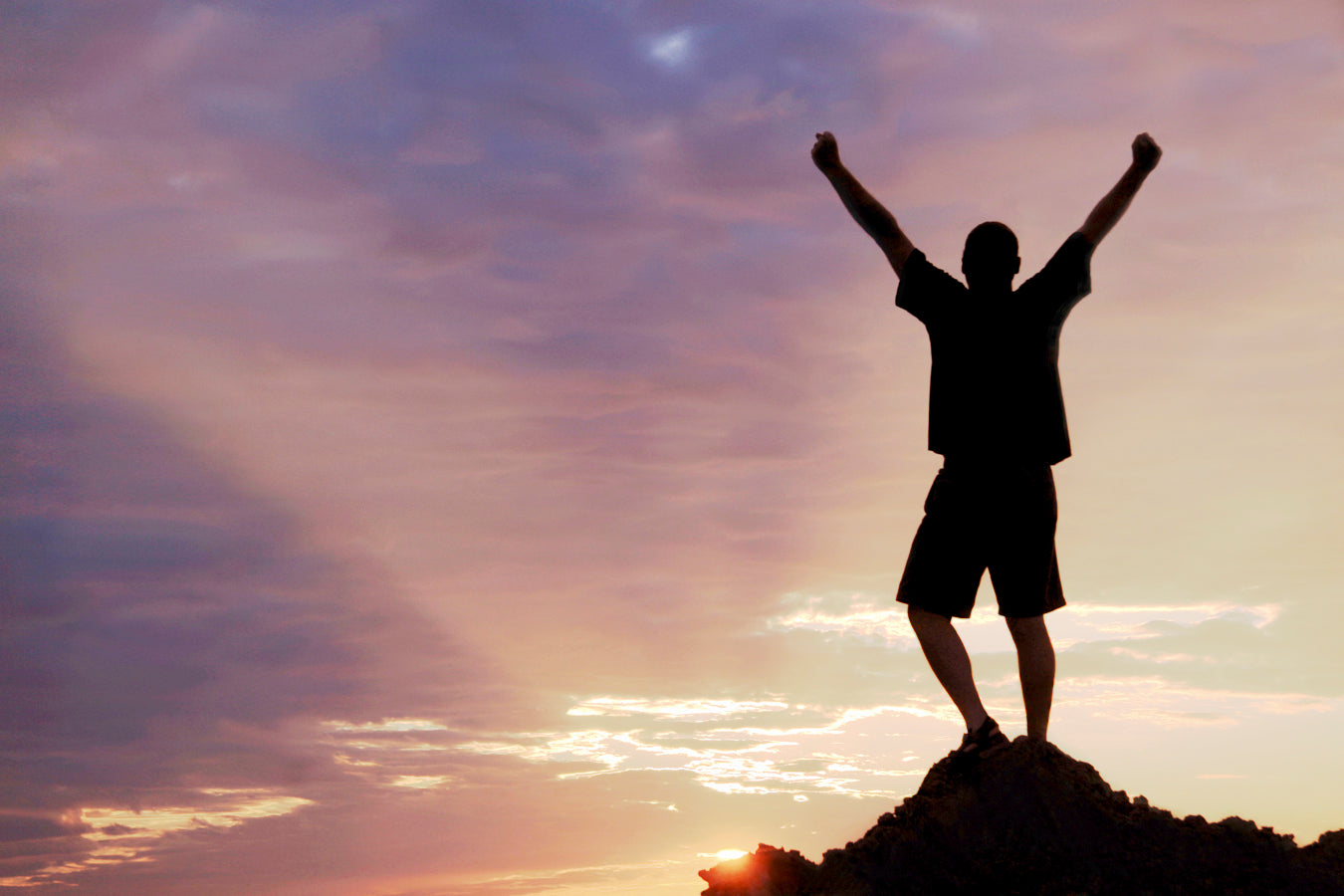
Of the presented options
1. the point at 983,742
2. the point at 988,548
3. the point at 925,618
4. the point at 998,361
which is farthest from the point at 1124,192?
the point at 983,742

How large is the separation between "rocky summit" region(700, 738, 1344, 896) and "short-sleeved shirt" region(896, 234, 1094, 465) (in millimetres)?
1988

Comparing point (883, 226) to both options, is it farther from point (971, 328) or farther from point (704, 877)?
point (704, 877)

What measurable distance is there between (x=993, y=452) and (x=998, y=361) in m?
0.62

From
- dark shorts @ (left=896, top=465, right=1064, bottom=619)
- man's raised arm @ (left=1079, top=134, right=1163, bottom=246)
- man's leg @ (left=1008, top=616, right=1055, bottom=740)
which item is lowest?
man's leg @ (left=1008, top=616, right=1055, bottom=740)

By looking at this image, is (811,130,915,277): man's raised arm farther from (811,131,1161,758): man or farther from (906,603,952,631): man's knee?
(906,603,952,631): man's knee

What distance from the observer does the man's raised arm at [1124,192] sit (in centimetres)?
839

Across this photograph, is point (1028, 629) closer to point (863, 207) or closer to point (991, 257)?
point (991, 257)

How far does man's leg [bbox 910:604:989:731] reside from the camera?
25.4ft

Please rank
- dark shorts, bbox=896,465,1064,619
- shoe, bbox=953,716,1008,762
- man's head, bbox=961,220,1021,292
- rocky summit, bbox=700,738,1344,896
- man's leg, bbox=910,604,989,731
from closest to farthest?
1. rocky summit, bbox=700,738,1344,896
2. shoe, bbox=953,716,1008,762
3. man's leg, bbox=910,604,989,731
4. dark shorts, bbox=896,465,1064,619
5. man's head, bbox=961,220,1021,292

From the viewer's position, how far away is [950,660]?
7.84m

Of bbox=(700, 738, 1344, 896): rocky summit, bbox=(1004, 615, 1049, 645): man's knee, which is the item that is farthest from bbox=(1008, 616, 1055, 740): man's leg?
bbox=(700, 738, 1344, 896): rocky summit

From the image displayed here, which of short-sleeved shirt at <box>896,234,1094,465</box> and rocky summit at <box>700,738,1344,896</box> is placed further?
short-sleeved shirt at <box>896,234,1094,465</box>

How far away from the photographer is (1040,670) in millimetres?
7977

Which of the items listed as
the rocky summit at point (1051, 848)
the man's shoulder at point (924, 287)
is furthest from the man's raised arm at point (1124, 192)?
the rocky summit at point (1051, 848)
